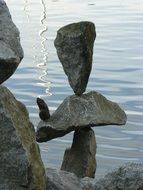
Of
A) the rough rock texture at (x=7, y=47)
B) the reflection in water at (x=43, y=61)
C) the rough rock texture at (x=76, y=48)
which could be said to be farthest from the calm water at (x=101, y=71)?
the rough rock texture at (x=7, y=47)

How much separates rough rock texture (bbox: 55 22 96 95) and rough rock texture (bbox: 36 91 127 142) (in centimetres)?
24

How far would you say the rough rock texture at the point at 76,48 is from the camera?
9781 mm

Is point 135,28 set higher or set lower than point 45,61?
lower

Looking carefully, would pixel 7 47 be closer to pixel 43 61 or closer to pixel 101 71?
pixel 101 71

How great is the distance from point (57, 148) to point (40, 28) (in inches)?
572

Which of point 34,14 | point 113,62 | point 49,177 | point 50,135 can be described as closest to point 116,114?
point 50,135

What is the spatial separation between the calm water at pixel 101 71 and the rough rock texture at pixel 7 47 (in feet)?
12.7

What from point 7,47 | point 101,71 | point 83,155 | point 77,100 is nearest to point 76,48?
point 77,100

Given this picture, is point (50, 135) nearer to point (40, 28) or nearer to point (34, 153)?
point (34, 153)

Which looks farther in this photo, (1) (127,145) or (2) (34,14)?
(2) (34,14)

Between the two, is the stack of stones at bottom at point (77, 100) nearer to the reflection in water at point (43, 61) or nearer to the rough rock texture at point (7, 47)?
the rough rock texture at point (7, 47)

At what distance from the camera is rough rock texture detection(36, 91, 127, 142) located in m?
9.74

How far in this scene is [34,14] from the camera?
3281cm

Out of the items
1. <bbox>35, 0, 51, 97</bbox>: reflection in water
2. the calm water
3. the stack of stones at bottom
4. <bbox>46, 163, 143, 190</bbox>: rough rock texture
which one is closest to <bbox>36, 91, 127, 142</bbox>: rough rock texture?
the stack of stones at bottom
